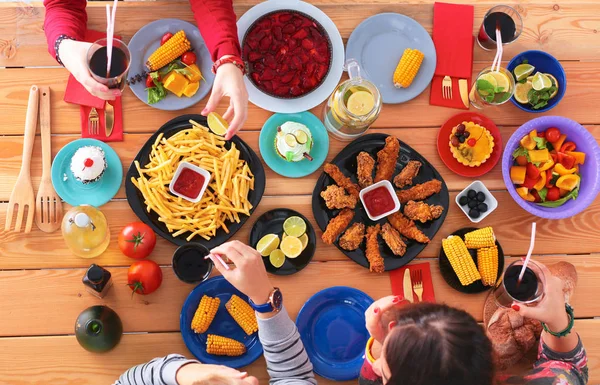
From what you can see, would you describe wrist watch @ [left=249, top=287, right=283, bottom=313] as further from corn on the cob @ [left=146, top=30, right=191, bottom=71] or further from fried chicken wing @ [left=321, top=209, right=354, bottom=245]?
corn on the cob @ [left=146, top=30, right=191, bottom=71]

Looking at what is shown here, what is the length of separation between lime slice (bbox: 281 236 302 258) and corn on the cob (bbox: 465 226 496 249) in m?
0.82

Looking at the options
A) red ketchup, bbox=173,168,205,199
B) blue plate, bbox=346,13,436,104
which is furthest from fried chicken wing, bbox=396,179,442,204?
red ketchup, bbox=173,168,205,199

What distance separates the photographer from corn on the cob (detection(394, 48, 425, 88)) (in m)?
2.35

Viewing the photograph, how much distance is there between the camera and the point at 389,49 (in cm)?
243

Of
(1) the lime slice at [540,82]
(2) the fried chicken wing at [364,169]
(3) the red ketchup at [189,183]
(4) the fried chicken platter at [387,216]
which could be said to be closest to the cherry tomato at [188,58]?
(3) the red ketchup at [189,183]

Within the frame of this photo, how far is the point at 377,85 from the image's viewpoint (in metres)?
2.39

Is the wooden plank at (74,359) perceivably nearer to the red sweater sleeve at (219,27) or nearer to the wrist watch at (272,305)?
the wrist watch at (272,305)

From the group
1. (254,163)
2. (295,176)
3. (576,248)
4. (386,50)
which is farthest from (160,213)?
(576,248)

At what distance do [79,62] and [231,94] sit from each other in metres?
0.66

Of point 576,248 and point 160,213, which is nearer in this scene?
point 160,213

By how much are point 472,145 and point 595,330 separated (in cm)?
110

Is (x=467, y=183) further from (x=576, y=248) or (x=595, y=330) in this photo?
(x=595, y=330)

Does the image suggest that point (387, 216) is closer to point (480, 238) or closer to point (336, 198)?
point (336, 198)

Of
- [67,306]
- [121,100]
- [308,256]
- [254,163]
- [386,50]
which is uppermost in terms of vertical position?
[386,50]
